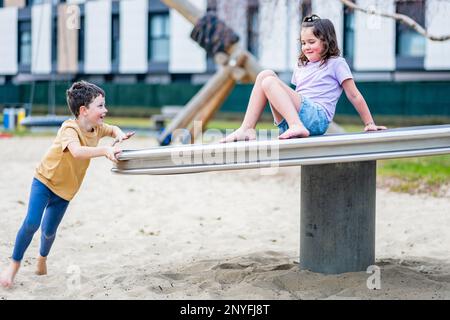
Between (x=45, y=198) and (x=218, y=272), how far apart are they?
1.13m

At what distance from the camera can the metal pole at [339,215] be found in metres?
4.12

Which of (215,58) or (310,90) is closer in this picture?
(310,90)

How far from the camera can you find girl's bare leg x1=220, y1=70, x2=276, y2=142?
12.3 ft

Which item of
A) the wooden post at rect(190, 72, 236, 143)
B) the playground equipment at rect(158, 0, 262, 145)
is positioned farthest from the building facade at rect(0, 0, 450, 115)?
the playground equipment at rect(158, 0, 262, 145)

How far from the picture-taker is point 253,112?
379cm

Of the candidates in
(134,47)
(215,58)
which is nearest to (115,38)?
(134,47)

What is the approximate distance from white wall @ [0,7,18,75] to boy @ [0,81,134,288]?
28994mm

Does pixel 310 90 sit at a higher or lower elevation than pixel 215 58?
lower

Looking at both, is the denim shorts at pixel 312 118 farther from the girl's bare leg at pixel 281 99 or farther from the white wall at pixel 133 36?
the white wall at pixel 133 36

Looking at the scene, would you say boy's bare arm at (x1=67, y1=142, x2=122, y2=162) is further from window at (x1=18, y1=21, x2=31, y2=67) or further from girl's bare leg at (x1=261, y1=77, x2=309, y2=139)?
window at (x1=18, y1=21, x2=31, y2=67)

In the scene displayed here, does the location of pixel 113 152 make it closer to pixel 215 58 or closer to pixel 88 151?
pixel 88 151

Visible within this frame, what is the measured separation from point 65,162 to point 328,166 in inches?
57.6

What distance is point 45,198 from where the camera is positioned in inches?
164

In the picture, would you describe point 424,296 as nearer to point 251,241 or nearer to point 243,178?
point 251,241
